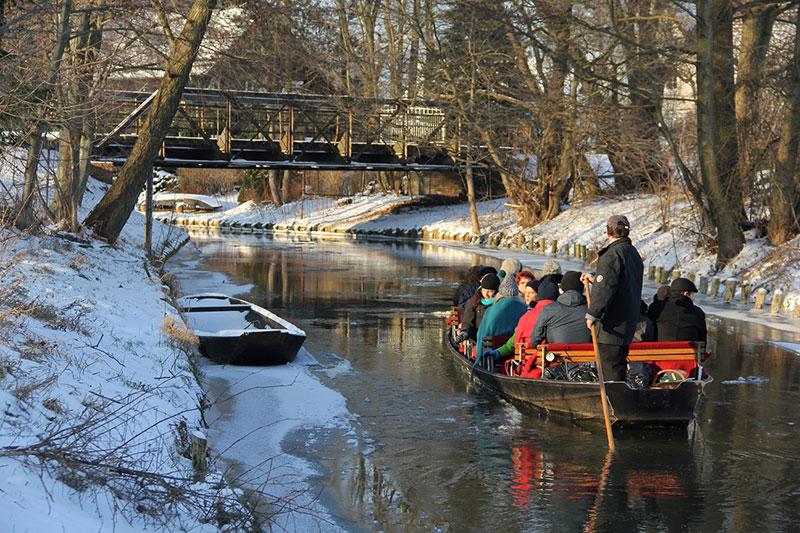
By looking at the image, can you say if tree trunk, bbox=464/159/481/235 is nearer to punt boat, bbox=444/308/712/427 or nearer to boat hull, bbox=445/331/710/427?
punt boat, bbox=444/308/712/427

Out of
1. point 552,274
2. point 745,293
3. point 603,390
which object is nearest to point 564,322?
point 603,390

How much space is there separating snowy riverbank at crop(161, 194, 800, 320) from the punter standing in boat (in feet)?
34.9

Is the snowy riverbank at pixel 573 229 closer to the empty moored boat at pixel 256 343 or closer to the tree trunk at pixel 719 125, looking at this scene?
the tree trunk at pixel 719 125

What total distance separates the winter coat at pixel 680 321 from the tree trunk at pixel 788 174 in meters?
12.8

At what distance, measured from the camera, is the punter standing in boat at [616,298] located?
417 inches

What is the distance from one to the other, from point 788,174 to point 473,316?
1232cm

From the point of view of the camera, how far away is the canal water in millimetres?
8430

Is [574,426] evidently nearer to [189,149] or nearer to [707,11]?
[707,11]

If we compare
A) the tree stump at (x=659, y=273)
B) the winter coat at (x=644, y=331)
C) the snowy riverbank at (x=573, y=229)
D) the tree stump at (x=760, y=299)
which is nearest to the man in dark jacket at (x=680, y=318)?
the winter coat at (x=644, y=331)

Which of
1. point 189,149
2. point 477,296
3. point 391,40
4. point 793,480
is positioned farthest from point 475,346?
point 391,40

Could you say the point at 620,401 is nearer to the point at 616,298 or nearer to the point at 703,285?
the point at 616,298

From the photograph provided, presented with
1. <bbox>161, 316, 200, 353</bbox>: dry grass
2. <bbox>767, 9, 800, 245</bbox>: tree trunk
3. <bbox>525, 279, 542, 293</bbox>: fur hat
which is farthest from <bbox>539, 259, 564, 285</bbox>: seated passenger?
<bbox>767, 9, 800, 245</bbox>: tree trunk

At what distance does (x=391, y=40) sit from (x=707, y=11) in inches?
970

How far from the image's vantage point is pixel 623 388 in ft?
35.0
